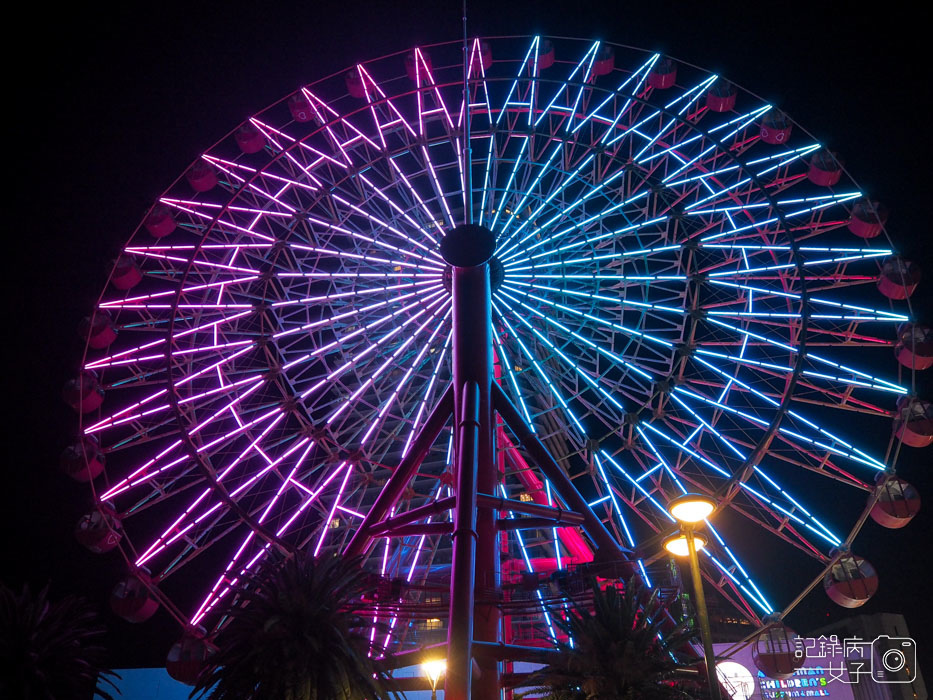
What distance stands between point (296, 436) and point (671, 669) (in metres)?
10.7

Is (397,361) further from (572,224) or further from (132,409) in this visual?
(132,409)

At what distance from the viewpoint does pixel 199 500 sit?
17938 mm

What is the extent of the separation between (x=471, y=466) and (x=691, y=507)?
6.78 meters

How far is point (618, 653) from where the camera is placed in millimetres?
12938

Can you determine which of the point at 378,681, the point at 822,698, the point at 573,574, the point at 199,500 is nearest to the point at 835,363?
the point at 573,574

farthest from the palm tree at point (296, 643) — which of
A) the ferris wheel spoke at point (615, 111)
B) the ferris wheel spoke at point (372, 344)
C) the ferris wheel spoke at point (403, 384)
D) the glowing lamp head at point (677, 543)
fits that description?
the ferris wheel spoke at point (615, 111)

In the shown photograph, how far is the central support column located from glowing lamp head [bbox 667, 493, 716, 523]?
201 inches

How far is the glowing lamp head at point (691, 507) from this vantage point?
28.5 ft

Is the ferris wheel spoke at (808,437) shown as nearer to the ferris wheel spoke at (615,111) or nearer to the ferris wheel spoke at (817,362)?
the ferris wheel spoke at (817,362)

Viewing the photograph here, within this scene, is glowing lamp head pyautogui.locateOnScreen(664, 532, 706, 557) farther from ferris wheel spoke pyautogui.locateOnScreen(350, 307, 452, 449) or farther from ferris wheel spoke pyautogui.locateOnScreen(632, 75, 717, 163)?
ferris wheel spoke pyautogui.locateOnScreen(632, 75, 717, 163)

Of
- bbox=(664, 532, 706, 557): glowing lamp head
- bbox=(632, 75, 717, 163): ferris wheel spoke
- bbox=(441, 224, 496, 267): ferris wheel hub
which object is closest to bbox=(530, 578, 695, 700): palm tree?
bbox=(664, 532, 706, 557): glowing lamp head

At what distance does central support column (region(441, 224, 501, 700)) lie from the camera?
12.6 m

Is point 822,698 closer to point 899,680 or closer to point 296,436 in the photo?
point 899,680

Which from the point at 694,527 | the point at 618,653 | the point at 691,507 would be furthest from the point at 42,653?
the point at 691,507
